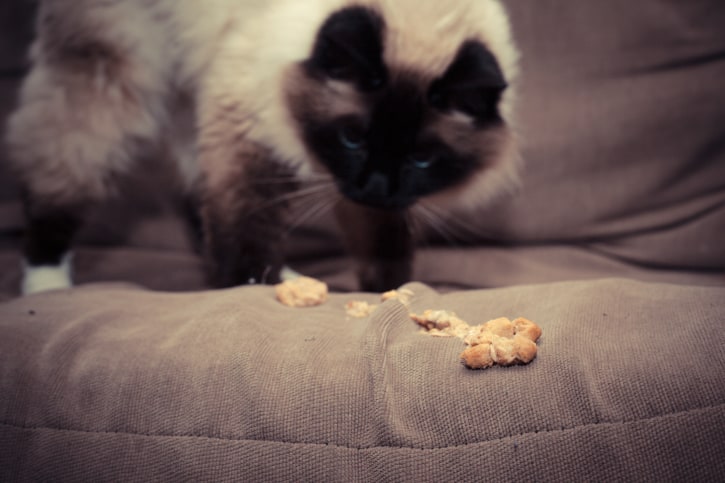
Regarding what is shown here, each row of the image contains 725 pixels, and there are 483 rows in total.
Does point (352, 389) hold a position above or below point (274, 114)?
below

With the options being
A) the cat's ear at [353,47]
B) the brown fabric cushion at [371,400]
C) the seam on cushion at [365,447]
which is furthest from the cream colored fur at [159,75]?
the seam on cushion at [365,447]

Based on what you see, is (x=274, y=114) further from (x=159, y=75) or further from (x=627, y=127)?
(x=627, y=127)

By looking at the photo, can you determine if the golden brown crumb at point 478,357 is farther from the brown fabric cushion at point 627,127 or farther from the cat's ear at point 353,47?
the brown fabric cushion at point 627,127

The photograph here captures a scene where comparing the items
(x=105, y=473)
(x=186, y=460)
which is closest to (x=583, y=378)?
(x=186, y=460)

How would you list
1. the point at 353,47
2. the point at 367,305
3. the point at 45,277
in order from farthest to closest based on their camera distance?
the point at 45,277 → the point at 353,47 → the point at 367,305

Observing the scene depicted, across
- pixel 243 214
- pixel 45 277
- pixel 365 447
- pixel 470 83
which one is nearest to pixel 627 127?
pixel 470 83

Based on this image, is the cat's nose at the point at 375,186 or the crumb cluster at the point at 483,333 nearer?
the crumb cluster at the point at 483,333

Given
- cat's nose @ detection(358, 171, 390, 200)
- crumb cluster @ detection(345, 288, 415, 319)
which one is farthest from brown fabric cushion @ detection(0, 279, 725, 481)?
cat's nose @ detection(358, 171, 390, 200)

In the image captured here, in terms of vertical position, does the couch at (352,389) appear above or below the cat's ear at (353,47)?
below

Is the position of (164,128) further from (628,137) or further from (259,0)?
(628,137)
